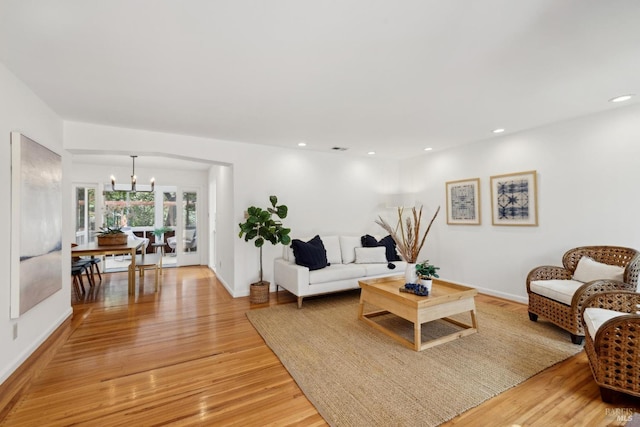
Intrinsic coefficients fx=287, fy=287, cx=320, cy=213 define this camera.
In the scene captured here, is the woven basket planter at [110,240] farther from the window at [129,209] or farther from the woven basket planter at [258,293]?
the window at [129,209]

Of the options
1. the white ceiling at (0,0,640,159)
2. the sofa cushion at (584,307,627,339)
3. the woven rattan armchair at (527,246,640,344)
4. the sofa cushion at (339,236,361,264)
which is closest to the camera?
the white ceiling at (0,0,640,159)

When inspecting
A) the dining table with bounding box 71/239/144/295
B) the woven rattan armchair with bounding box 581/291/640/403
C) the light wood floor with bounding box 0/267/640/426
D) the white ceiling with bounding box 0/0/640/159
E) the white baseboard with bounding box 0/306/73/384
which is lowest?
the light wood floor with bounding box 0/267/640/426

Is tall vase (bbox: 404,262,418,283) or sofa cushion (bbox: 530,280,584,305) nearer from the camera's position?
sofa cushion (bbox: 530,280,584,305)

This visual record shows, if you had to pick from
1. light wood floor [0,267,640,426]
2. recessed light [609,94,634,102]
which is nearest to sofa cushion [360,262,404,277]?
light wood floor [0,267,640,426]

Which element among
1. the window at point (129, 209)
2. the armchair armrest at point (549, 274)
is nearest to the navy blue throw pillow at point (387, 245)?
the armchair armrest at point (549, 274)

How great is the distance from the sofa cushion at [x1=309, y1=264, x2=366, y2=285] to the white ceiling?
6.80ft

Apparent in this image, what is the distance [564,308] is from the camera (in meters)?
2.86

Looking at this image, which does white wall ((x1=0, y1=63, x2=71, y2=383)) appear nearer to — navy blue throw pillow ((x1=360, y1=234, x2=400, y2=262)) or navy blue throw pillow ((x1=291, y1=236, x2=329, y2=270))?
navy blue throw pillow ((x1=291, y1=236, x2=329, y2=270))

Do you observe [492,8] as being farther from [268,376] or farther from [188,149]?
[188,149]

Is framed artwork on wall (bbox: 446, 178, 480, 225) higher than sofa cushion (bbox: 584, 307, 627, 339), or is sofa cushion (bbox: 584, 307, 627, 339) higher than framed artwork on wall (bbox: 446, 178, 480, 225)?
framed artwork on wall (bbox: 446, 178, 480, 225)

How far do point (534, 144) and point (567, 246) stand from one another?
1.42 meters

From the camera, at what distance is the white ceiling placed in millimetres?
1664

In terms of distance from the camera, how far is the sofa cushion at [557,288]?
114 inches

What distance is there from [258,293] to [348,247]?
1671 mm
